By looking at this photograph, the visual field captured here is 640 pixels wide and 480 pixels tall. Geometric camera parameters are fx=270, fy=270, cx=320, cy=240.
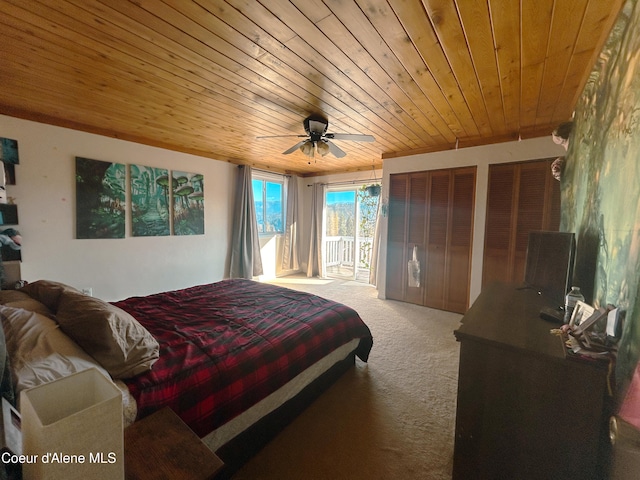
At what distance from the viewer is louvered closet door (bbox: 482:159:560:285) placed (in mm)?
3135

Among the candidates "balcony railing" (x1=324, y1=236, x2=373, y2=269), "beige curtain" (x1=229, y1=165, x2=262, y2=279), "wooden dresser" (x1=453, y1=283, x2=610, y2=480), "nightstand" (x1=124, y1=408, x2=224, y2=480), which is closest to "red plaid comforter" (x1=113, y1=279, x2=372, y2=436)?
"nightstand" (x1=124, y1=408, x2=224, y2=480)

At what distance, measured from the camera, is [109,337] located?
46.0 inches

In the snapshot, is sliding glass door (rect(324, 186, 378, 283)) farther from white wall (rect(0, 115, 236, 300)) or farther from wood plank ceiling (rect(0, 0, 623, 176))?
white wall (rect(0, 115, 236, 300))

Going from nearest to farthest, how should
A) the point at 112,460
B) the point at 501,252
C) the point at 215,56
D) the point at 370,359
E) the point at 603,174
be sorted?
the point at 112,460 → the point at 603,174 → the point at 215,56 → the point at 370,359 → the point at 501,252

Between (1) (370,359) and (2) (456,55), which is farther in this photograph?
(1) (370,359)

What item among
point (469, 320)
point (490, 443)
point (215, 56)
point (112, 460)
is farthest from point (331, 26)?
point (490, 443)

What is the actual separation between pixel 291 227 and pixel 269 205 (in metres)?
0.68

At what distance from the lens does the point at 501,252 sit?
3.46 m

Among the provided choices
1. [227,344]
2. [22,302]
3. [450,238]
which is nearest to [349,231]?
[450,238]

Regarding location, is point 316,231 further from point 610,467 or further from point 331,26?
point 610,467

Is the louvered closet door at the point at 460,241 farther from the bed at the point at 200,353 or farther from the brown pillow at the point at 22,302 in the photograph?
the brown pillow at the point at 22,302

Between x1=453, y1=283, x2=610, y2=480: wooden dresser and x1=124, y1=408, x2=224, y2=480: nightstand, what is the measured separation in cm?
110

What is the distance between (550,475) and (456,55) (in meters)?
2.22

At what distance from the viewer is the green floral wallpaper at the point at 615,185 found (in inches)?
37.3
